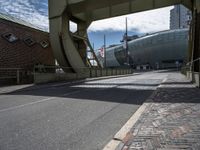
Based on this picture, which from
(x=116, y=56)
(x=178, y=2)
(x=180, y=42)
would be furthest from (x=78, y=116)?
(x=116, y=56)

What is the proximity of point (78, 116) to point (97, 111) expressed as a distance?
1.04m

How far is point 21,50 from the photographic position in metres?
24.6

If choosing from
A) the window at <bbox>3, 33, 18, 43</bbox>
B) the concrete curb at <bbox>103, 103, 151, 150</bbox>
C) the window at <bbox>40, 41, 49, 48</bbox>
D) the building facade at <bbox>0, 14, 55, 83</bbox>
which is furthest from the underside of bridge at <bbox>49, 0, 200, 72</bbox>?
the concrete curb at <bbox>103, 103, 151, 150</bbox>

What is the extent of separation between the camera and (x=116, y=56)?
416 feet

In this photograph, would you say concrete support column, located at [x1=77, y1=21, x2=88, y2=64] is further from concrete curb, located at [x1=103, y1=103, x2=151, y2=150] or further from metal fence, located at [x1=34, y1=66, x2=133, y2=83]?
concrete curb, located at [x1=103, y1=103, x2=151, y2=150]

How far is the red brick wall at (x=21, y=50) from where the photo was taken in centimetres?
2244

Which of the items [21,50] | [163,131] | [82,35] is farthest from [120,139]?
[82,35]

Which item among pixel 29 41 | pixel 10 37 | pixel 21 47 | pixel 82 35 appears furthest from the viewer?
pixel 82 35

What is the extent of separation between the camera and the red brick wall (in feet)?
73.6

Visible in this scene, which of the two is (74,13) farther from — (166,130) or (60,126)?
(166,130)

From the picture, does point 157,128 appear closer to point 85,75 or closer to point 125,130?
point 125,130

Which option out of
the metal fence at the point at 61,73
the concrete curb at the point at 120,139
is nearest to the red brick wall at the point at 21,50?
the metal fence at the point at 61,73

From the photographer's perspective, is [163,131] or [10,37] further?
[10,37]

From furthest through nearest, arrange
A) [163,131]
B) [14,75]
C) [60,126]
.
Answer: [14,75]
[60,126]
[163,131]
